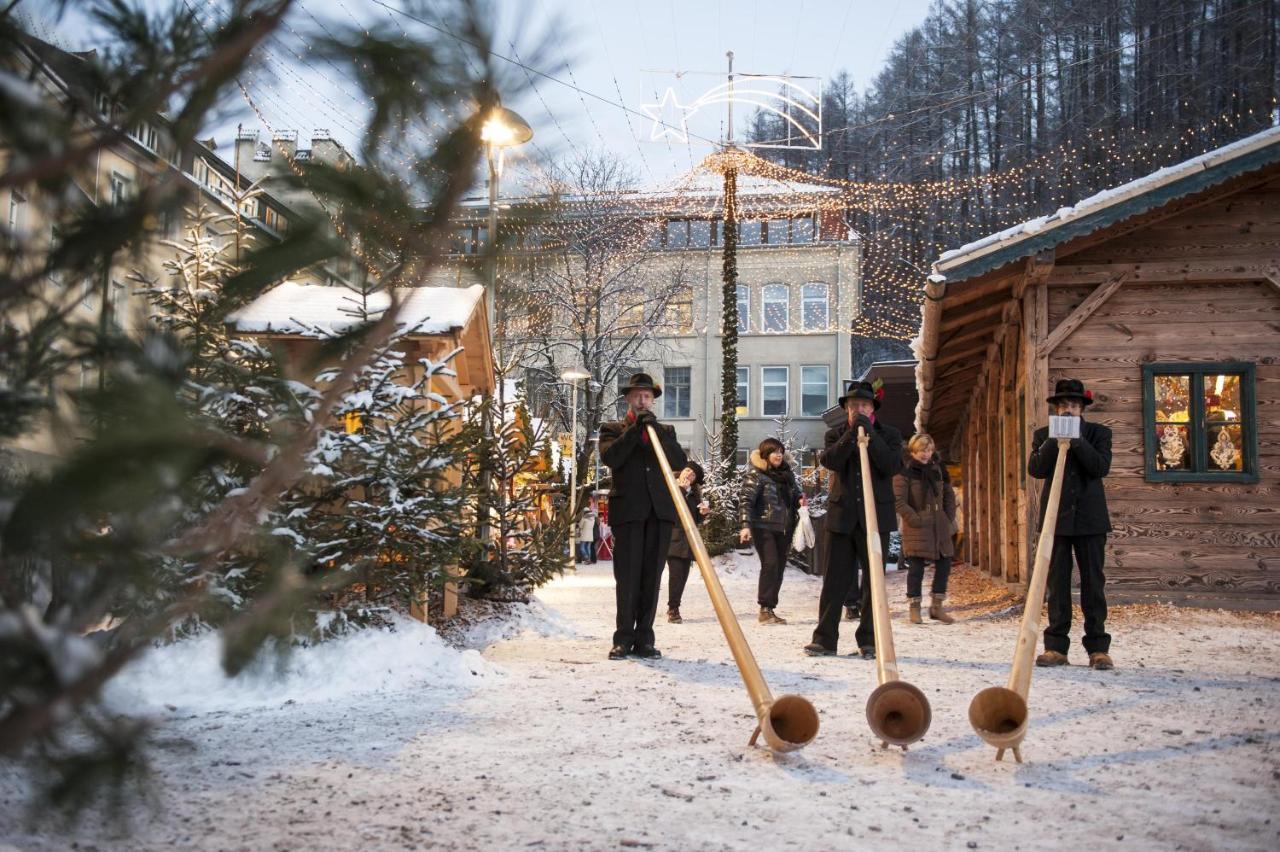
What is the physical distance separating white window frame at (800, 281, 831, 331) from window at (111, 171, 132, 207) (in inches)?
1589

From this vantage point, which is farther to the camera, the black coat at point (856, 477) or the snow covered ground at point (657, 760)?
the black coat at point (856, 477)

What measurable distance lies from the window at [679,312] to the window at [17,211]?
107ft

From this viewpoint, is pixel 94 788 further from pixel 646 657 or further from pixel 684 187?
pixel 684 187

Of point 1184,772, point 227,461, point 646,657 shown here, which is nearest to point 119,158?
point 227,461

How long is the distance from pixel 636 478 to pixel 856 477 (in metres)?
1.47

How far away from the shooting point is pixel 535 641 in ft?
28.7

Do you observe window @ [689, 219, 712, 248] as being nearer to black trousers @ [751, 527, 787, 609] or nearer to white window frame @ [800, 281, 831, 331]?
white window frame @ [800, 281, 831, 331]

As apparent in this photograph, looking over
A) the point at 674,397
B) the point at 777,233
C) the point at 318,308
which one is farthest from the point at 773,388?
the point at 318,308

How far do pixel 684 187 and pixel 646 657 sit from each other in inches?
731

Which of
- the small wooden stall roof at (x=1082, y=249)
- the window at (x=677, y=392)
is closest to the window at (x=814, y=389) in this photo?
the window at (x=677, y=392)

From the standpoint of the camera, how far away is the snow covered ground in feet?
11.3

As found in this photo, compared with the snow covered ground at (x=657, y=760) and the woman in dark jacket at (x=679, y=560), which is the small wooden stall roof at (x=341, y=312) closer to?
the snow covered ground at (x=657, y=760)

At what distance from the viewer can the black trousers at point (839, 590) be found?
7.57m

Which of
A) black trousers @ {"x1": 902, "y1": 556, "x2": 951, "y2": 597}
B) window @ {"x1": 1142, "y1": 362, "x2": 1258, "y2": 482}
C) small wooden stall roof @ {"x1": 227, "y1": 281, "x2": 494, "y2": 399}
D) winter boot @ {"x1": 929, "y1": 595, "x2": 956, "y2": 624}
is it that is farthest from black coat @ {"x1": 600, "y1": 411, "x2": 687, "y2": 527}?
window @ {"x1": 1142, "y1": 362, "x2": 1258, "y2": 482}
